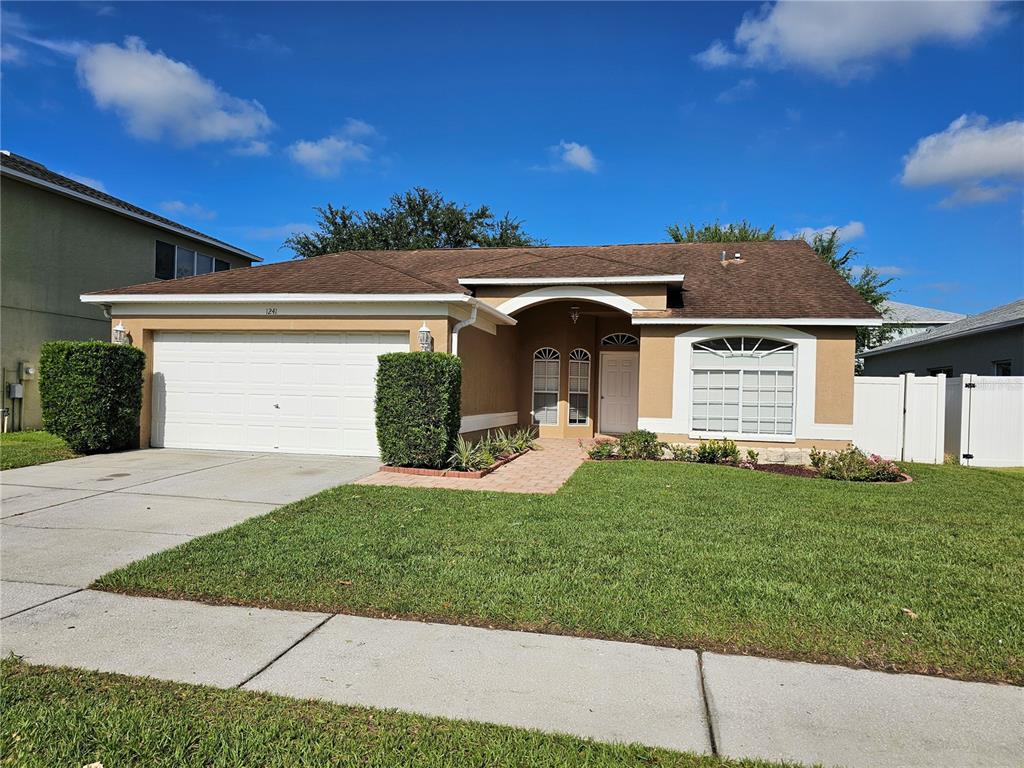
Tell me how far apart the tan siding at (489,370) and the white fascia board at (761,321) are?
3365 mm

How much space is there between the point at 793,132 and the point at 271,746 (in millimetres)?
17743

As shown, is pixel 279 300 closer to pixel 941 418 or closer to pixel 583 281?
pixel 583 281

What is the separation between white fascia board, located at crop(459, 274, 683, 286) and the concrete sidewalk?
10136 mm

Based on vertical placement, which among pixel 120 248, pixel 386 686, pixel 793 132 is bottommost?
pixel 386 686

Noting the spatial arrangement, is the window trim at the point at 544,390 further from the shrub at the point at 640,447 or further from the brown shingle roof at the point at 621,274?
the shrub at the point at 640,447

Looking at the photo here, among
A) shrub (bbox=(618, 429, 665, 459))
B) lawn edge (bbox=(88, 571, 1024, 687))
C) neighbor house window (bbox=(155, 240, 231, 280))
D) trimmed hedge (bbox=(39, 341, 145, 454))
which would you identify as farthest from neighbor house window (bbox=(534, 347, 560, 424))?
lawn edge (bbox=(88, 571, 1024, 687))

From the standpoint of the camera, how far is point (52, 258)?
15.5 meters

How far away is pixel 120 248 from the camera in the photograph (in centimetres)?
1747

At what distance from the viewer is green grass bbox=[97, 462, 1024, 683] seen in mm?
4008

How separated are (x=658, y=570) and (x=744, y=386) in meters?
8.82

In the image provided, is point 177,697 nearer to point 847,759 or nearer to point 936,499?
point 847,759

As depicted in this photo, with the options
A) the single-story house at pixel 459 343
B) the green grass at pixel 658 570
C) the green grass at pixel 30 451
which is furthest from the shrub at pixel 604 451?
the green grass at pixel 30 451

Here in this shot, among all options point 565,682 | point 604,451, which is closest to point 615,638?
point 565,682

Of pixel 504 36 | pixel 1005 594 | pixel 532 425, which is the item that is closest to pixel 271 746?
pixel 1005 594
